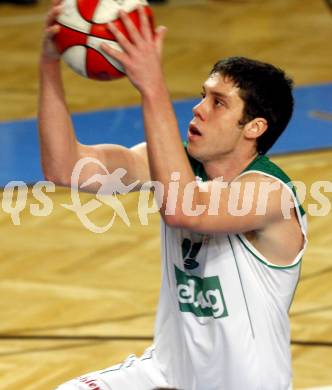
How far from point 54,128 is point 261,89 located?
73 centimetres

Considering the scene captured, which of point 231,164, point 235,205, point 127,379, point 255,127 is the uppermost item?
point 255,127

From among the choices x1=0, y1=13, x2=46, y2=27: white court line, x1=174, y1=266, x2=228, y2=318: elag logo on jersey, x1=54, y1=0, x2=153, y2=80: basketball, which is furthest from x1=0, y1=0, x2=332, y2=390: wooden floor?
x1=0, y1=13, x2=46, y2=27: white court line

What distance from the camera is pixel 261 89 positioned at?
4.11 m

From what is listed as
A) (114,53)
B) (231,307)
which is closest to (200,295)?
(231,307)

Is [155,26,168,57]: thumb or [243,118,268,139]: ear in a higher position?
[155,26,168,57]: thumb

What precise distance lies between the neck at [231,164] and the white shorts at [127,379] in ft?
2.56

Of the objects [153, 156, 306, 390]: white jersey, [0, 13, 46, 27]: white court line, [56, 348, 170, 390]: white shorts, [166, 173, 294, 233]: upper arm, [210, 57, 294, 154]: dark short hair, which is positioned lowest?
[56, 348, 170, 390]: white shorts

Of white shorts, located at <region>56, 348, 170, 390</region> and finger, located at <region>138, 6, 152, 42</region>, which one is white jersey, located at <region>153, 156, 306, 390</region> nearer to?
white shorts, located at <region>56, 348, 170, 390</region>

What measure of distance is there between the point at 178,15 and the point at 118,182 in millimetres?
9665

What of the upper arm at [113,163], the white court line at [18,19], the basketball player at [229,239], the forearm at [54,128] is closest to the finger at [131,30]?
the basketball player at [229,239]

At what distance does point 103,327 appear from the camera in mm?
6324

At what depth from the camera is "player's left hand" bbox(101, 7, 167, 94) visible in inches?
141

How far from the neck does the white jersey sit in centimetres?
3

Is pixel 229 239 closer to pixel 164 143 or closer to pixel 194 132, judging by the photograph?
pixel 194 132
